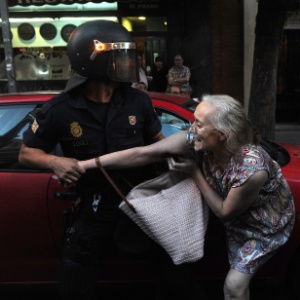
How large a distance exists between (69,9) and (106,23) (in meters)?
7.87

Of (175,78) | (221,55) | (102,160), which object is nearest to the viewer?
(102,160)

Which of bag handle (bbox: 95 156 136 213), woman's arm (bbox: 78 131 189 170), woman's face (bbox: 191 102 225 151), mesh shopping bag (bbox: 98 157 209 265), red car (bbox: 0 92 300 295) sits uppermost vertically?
woman's face (bbox: 191 102 225 151)

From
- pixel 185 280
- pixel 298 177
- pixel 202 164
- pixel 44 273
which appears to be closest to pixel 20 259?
pixel 44 273

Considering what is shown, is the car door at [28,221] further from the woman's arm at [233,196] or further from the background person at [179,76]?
the background person at [179,76]

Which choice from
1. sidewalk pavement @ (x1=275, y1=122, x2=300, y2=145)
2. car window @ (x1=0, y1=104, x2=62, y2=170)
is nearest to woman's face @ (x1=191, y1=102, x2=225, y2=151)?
car window @ (x1=0, y1=104, x2=62, y2=170)

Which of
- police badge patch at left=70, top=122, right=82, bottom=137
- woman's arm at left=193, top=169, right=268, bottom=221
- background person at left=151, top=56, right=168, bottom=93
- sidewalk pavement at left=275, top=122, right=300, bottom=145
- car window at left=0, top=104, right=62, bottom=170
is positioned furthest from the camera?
background person at left=151, top=56, right=168, bottom=93

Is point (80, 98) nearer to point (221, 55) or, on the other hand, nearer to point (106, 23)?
point (106, 23)

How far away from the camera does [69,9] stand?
957 centimetres

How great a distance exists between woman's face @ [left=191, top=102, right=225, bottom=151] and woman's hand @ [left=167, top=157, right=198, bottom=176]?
0.10 meters

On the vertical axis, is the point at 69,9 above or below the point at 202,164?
above

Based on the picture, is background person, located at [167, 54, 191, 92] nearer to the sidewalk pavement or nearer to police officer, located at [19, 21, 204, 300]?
the sidewalk pavement

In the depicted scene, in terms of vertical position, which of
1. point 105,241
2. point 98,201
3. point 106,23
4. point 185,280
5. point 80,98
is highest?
point 106,23

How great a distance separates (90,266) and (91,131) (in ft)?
2.22

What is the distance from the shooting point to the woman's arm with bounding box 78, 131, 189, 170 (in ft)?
6.97
